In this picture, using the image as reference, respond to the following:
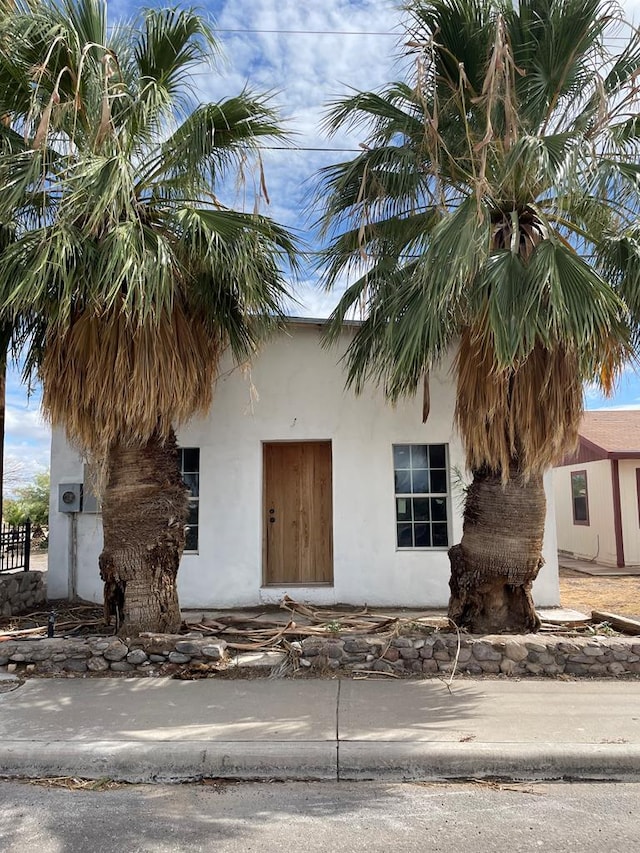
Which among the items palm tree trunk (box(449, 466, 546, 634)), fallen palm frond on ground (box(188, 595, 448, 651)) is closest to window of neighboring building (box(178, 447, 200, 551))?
fallen palm frond on ground (box(188, 595, 448, 651))

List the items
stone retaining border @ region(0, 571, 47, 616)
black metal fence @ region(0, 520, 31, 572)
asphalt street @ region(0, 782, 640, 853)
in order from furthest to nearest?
black metal fence @ region(0, 520, 31, 572), stone retaining border @ region(0, 571, 47, 616), asphalt street @ region(0, 782, 640, 853)

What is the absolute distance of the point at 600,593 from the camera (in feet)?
36.0

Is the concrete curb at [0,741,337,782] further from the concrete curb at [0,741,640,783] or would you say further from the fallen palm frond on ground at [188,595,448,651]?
the fallen palm frond on ground at [188,595,448,651]

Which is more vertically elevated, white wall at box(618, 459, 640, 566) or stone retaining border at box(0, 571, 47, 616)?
Answer: white wall at box(618, 459, 640, 566)

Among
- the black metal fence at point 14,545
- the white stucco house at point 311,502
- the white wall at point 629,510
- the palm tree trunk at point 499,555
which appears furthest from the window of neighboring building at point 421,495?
the white wall at point 629,510

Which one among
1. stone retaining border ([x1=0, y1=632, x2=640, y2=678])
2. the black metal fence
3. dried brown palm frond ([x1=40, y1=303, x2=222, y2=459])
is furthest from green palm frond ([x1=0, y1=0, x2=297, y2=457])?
the black metal fence

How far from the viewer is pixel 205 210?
6.64m

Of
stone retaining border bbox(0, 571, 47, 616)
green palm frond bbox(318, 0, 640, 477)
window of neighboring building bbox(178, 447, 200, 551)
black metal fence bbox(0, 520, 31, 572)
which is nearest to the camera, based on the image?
green palm frond bbox(318, 0, 640, 477)

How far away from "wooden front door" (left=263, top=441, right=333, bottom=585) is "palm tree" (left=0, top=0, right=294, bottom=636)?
298 cm

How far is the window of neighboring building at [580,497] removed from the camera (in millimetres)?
16484

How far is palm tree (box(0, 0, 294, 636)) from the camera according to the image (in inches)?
231

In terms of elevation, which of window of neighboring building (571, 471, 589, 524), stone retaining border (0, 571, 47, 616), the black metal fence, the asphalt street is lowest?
the asphalt street

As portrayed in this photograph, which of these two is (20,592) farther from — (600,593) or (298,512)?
(600,593)

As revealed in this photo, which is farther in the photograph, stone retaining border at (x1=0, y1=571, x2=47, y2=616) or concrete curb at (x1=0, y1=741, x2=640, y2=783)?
stone retaining border at (x1=0, y1=571, x2=47, y2=616)
